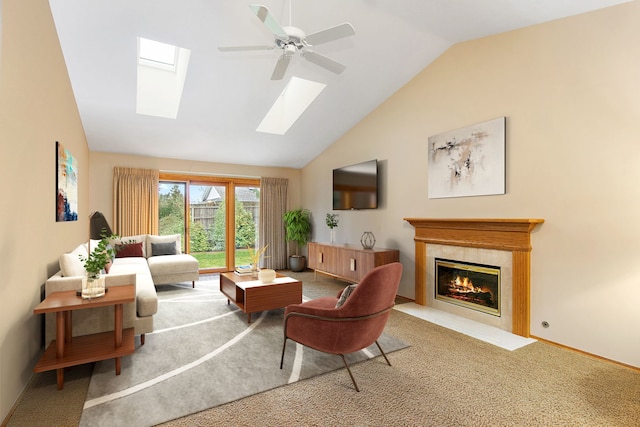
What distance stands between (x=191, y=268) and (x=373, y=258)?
3101 millimetres

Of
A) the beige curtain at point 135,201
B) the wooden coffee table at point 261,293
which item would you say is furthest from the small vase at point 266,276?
the beige curtain at point 135,201

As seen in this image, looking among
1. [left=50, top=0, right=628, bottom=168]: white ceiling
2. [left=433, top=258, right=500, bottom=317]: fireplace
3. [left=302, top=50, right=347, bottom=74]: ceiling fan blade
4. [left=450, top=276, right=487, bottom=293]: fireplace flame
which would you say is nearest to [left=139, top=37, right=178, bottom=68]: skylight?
[left=50, top=0, right=628, bottom=168]: white ceiling

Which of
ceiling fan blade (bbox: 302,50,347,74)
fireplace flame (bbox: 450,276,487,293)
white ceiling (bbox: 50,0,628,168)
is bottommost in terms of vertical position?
fireplace flame (bbox: 450,276,487,293)

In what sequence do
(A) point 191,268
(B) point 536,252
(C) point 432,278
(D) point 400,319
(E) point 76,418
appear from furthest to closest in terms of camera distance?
(A) point 191,268
(C) point 432,278
(D) point 400,319
(B) point 536,252
(E) point 76,418

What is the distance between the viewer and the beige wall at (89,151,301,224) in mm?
5688

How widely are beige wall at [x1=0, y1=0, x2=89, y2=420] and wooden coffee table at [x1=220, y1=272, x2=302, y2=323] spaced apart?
1.76m

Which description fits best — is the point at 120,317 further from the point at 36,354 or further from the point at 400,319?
the point at 400,319

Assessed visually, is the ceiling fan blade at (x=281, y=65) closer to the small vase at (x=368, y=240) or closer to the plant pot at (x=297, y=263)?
the small vase at (x=368, y=240)

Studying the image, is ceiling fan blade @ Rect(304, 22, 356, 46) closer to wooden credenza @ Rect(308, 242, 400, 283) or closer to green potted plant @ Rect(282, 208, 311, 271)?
wooden credenza @ Rect(308, 242, 400, 283)

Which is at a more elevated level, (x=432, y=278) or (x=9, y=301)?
(x=9, y=301)

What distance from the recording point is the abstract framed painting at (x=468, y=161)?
3445 mm

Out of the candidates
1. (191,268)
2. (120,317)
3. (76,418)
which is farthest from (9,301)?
(191,268)

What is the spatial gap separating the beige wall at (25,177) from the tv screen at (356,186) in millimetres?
3984

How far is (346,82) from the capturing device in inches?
172
